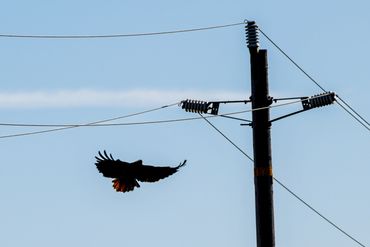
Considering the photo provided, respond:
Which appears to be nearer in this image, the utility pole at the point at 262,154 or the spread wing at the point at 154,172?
the utility pole at the point at 262,154

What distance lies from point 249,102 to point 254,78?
15.6 inches

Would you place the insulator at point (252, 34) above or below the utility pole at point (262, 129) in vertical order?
above

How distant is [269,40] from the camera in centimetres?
1695

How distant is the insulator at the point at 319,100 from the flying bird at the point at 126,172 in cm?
250

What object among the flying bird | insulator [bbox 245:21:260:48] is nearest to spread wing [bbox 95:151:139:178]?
the flying bird

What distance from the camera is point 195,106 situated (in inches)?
600

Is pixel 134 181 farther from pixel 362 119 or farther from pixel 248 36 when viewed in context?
pixel 362 119

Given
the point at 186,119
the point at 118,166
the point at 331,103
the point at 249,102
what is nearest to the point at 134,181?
the point at 118,166

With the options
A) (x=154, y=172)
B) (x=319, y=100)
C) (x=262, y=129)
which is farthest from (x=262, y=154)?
(x=154, y=172)

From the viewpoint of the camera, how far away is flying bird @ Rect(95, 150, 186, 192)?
16.0 m

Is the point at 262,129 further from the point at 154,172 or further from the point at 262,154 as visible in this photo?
the point at 154,172

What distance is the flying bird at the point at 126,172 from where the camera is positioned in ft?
52.4

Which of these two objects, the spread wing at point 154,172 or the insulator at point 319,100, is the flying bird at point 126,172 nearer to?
the spread wing at point 154,172

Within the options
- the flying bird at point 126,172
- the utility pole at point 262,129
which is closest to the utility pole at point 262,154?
the utility pole at point 262,129
